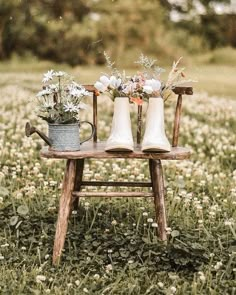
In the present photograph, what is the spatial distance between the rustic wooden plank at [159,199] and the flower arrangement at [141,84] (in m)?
0.51

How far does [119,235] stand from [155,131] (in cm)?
92

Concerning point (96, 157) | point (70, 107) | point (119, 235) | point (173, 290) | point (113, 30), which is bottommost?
point (173, 290)

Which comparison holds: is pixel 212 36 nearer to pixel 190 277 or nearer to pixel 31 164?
pixel 31 164

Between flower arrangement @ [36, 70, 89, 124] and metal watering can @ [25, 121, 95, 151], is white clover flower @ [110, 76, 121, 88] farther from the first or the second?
metal watering can @ [25, 121, 95, 151]

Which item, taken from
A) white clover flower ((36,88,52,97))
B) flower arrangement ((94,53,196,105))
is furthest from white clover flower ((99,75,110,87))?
white clover flower ((36,88,52,97))

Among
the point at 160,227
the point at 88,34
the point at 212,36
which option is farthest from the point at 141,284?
the point at 212,36

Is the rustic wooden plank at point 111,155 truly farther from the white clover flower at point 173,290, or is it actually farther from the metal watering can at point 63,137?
the white clover flower at point 173,290

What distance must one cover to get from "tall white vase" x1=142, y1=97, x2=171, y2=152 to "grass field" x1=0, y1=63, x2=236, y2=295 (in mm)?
673

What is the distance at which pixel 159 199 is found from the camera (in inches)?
203

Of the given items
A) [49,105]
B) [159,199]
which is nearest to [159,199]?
[159,199]

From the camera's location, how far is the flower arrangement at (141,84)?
196 inches

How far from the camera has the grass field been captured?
4.57 metres

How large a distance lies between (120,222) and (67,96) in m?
1.30

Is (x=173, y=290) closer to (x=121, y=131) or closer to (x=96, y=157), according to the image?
(x=96, y=157)
